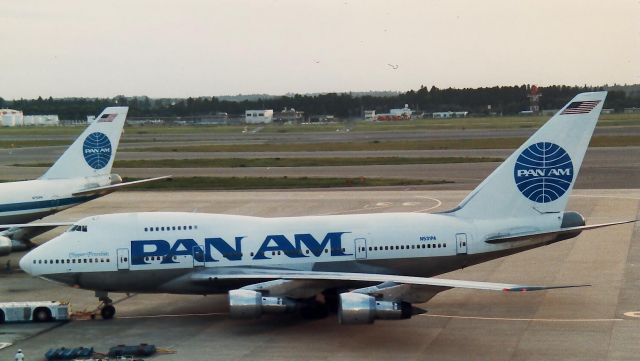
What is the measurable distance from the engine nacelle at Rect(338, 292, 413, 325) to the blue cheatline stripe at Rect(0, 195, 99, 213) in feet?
78.7

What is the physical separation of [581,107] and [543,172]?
276 centimetres

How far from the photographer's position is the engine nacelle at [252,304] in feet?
102

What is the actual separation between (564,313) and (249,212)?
1254 inches

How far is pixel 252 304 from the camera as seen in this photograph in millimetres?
31219

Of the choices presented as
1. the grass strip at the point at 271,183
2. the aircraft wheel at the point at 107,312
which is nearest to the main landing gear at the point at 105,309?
the aircraft wheel at the point at 107,312

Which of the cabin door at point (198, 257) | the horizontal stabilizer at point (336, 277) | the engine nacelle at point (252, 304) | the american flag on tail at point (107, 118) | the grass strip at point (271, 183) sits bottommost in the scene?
the grass strip at point (271, 183)

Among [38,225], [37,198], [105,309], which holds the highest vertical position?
[37,198]

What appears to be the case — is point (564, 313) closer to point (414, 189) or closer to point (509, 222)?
point (509, 222)

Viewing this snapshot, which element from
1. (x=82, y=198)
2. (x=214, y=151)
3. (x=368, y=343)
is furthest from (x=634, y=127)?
(x=368, y=343)

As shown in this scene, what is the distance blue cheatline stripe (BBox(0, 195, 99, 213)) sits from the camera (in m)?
47.9

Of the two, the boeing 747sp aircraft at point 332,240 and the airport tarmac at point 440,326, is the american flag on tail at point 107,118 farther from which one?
the boeing 747sp aircraft at point 332,240

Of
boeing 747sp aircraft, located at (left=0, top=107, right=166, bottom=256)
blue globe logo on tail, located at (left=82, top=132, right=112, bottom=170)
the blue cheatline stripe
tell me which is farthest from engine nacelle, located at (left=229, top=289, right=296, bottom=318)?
blue globe logo on tail, located at (left=82, top=132, right=112, bottom=170)

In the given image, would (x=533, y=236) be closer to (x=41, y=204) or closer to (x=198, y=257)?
(x=198, y=257)

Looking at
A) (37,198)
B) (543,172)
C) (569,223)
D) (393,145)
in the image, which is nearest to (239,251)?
(543,172)
